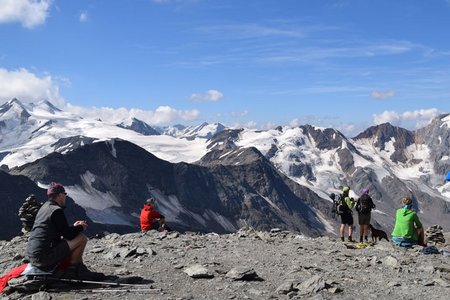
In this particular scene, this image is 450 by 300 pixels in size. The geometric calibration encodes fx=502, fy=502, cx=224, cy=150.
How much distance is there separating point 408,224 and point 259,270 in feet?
28.2

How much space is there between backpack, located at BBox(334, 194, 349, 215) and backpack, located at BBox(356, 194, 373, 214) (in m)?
0.77

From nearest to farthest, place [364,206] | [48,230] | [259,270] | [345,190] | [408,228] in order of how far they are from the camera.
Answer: [48,230]
[259,270]
[408,228]
[345,190]
[364,206]

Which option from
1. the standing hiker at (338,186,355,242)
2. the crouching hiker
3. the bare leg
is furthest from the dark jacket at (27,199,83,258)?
the standing hiker at (338,186,355,242)

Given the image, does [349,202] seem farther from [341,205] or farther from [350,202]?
[341,205]

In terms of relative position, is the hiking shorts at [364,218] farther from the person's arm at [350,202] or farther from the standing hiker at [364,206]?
the person's arm at [350,202]

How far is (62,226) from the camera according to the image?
520 inches

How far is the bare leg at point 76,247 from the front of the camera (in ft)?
44.5

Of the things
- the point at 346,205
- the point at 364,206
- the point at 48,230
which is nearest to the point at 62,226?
the point at 48,230

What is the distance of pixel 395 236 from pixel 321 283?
9430 millimetres

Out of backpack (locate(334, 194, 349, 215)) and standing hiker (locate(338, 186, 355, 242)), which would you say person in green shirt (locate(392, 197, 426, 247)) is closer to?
standing hiker (locate(338, 186, 355, 242))

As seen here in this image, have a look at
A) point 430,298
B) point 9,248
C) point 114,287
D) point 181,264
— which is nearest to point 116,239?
point 9,248

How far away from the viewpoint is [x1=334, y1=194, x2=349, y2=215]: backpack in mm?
25359

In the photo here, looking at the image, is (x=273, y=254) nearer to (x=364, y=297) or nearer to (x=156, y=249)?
(x=156, y=249)

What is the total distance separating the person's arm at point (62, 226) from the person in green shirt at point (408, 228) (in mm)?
14637
